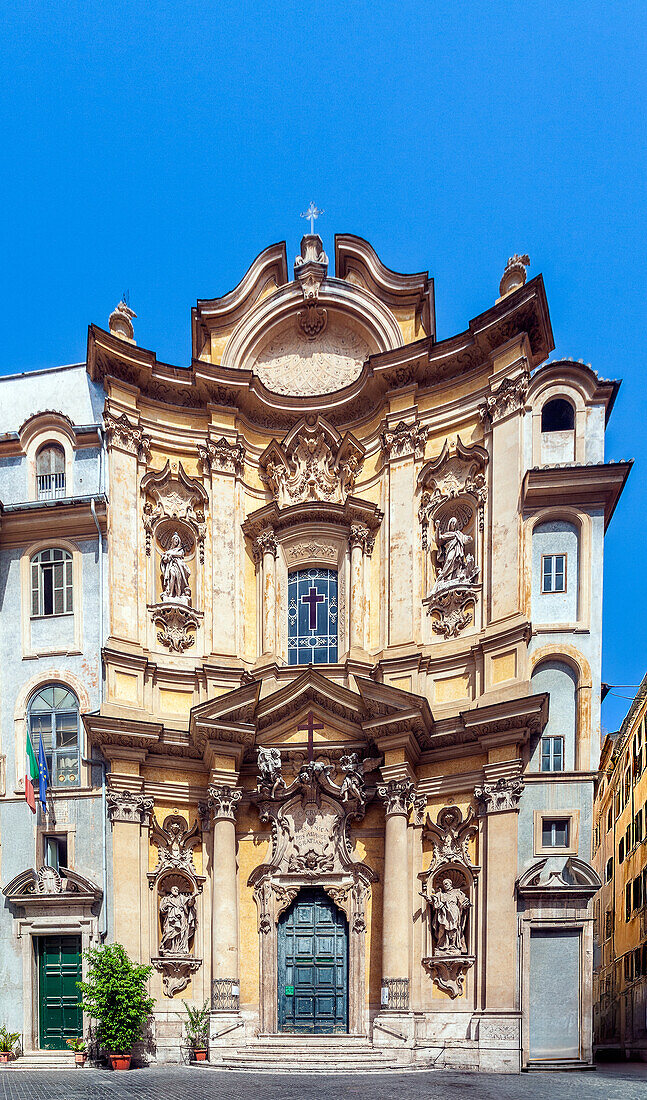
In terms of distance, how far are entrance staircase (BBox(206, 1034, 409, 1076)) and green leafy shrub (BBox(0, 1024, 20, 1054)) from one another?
4.16m

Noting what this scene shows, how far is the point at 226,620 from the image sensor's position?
81.6 ft

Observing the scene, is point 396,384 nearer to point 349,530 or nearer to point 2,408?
point 349,530

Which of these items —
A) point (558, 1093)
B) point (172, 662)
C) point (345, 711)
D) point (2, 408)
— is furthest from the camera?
point (2, 408)

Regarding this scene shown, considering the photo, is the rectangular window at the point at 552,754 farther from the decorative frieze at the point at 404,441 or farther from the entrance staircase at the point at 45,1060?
the entrance staircase at the point at 45,1060

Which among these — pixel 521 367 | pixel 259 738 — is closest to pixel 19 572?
pixel 259 738

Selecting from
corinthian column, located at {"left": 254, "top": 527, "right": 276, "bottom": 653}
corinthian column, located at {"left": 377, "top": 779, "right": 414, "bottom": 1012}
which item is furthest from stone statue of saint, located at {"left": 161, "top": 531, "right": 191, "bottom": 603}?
corinthian column, located at {"left": 377, "top": 779, "right": 414, "bottom": 1012}

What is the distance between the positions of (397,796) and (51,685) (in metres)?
8.43

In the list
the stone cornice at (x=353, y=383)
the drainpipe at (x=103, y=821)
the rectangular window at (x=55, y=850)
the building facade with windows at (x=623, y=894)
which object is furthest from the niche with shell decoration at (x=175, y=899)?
the building facade with windows at (x=623, y=894)

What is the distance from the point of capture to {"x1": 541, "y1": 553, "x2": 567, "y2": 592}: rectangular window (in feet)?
73.8

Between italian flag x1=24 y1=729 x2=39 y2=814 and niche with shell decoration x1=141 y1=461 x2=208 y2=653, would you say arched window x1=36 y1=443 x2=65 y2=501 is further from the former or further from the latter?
italian flag x1=24 y1=729 x2=39 y2=814

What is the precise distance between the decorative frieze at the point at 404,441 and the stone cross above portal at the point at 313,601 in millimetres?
3872

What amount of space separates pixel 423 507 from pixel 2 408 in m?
11.3

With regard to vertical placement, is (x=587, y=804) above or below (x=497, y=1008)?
above

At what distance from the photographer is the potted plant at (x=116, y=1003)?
1984 centimetres
